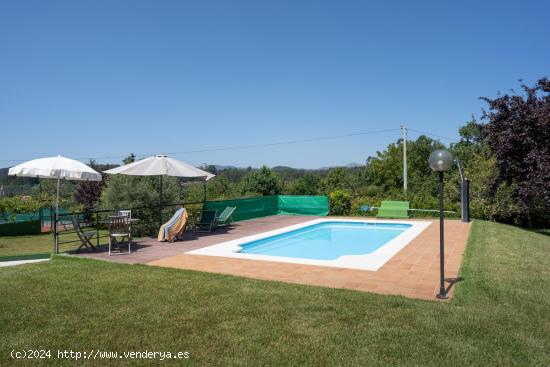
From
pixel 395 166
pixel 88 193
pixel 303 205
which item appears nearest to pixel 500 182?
pixel 303 205

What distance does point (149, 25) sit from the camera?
13906 millimetres

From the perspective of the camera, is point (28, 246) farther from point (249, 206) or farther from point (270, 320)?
point (270, 320)

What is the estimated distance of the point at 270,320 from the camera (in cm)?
416

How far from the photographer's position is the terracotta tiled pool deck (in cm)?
570

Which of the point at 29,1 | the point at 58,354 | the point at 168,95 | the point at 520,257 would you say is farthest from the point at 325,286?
the point at 168,95

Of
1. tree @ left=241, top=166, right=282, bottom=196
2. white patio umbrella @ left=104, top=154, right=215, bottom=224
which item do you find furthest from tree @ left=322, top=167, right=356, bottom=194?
Answer: white patio umbrella @ left=104, top=154, right=215, bottom=224

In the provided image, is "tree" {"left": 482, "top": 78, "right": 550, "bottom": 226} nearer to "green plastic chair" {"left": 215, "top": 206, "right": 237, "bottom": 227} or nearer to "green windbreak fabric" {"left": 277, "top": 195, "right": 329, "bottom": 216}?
"green windbreak fabric" {"left": 277, "top": 195, "right": 329, "bottom": 216}

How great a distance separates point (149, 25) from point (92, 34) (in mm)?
2042

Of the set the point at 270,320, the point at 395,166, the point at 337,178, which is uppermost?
the point at 395,166

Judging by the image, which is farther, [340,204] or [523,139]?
[340,204]

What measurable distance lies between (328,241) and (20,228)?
44.0 ft

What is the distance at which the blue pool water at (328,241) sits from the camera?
10.4 metres

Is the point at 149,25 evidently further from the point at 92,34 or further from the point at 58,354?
the point at 58,354

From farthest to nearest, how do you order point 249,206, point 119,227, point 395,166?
point 395,166 → point 249,206 → point 119,227
